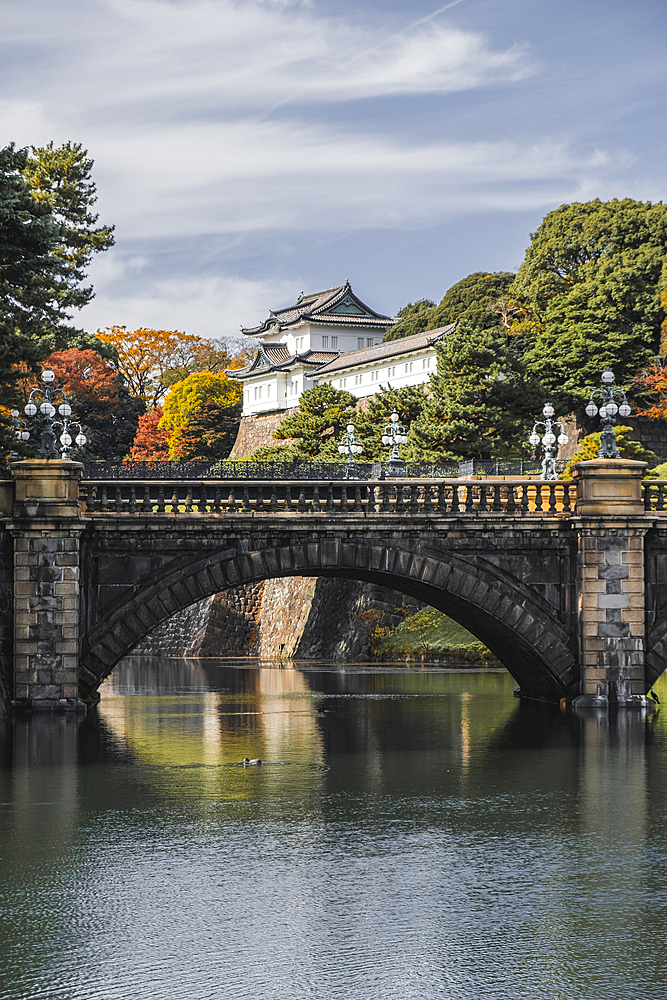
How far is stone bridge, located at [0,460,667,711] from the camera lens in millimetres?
31734

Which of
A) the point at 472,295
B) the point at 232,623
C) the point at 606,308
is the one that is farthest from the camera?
the point at 472,295

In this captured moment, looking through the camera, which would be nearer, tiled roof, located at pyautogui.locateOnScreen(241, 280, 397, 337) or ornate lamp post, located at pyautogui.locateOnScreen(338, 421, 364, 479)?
ornate lamp post, located at pyautogui.locateOnScreen(338, 421, 364, 479)

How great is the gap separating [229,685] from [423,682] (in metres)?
7.95

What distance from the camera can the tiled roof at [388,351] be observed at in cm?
8631

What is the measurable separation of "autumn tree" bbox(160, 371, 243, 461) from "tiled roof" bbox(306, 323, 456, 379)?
11.1 m

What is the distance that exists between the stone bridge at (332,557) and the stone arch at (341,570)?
1.6 inches

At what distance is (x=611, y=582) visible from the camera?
108 feet

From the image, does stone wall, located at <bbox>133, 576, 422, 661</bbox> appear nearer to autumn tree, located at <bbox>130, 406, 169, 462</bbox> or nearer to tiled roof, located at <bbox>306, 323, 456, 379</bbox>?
tiled roof, located at <bbox>306, 323, 456, 379</bbox>

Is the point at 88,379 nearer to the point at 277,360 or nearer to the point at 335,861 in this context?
the point at 277,360

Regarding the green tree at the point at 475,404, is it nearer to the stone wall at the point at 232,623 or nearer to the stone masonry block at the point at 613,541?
the stone wall at the point at 232,623

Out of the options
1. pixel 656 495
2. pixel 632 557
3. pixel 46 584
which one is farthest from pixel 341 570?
pixel 656 495

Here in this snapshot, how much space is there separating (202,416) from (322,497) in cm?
7288

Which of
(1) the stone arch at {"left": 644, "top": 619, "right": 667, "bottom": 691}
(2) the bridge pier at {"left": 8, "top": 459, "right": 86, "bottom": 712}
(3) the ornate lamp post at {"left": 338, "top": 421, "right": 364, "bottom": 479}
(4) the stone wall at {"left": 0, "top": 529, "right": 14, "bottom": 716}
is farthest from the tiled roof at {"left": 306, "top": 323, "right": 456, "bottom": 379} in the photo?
(4) the stone wall at {"left": 0, "top": 529, "right": 14, "bottom": 716}

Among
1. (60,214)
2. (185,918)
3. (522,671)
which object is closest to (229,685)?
(522,671)
